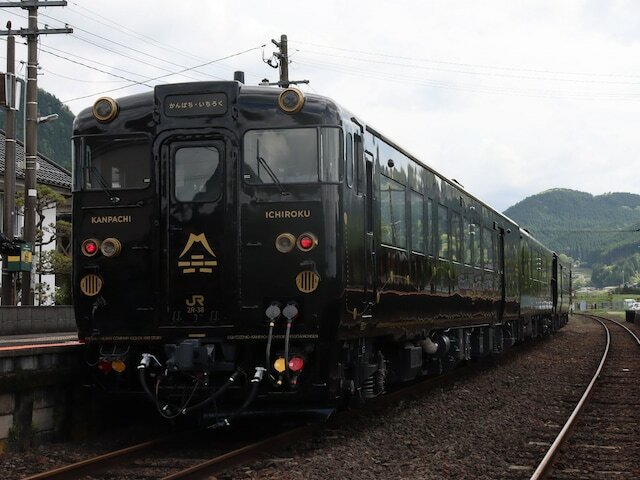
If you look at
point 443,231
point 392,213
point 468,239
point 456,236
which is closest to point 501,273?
point 468,239

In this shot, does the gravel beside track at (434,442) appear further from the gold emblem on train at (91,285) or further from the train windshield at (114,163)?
the train windshield at (114,163)

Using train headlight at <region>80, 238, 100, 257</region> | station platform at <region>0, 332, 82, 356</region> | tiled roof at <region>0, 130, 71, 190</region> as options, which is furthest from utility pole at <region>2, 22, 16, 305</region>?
train headlight at <region>80, 238, 100, 257</region>

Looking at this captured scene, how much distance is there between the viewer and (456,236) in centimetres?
1460

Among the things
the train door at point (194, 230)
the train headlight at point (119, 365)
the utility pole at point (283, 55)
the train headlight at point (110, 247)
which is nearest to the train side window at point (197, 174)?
the train door at point (194, 230)

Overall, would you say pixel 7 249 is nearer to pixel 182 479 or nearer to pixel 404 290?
pixel 404 290

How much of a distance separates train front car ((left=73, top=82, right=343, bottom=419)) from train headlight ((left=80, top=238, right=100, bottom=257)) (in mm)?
13

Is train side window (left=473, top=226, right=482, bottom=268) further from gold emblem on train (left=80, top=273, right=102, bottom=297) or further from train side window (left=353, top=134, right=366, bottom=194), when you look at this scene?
gold emblem on train (left=80, top=273, right=102, bottom=297)

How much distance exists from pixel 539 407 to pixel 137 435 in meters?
5.44

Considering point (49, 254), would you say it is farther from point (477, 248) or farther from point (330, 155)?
point (330, 155)

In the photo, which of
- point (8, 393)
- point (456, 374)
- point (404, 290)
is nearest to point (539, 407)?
point (404, 290)

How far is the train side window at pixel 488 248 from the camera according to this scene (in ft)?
56.6

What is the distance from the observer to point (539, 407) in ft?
40.4

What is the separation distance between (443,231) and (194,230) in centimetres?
560

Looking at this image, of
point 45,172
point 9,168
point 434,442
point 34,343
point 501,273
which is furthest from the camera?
point 45,172
